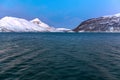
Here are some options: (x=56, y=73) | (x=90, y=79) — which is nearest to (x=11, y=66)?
(x=56, y=73)

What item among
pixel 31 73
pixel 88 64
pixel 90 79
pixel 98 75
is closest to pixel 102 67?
pixel 88 64

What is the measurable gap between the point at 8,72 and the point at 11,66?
4.03m

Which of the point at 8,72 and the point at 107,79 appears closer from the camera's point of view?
the point at 107,79

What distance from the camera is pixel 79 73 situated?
93.4 ft

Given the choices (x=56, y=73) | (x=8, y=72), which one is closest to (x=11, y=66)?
(x=8, y=72)

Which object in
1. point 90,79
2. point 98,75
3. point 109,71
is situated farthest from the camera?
point 109,71

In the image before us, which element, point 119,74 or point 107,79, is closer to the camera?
point 107,79

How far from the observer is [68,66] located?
33.0 metres

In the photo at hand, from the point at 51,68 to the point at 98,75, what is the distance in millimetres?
6789

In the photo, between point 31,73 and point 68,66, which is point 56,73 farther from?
point 68,66

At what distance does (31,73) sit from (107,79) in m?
8.80

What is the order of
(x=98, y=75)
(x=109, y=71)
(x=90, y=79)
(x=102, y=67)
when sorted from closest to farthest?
(x=90, y=79) → (x=98, y=75) → (x=109, y=71) → (x=102, y=67)

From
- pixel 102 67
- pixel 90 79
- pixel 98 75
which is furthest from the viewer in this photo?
pixel 102 67

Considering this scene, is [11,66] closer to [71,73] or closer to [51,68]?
[51,68]
